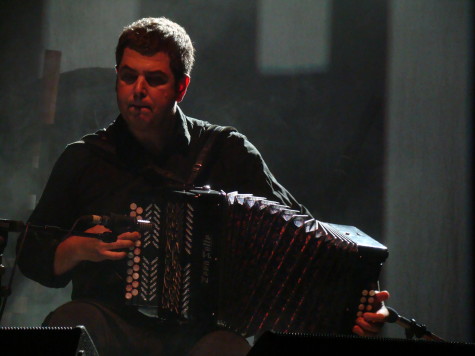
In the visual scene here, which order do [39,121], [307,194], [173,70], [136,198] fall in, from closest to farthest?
[136,198]
[173,70]
[39,121]
[307,194]

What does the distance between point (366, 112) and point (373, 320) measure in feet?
6.15

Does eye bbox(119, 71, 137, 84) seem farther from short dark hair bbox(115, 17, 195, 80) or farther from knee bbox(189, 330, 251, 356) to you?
knee bbox(189, 330, 251, 356)

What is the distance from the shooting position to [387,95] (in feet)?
11.9

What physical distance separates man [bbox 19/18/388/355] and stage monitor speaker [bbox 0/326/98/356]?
0.88 m

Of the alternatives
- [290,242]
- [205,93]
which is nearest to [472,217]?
[205,93]

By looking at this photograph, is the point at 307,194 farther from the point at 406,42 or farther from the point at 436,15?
the point at 436,15

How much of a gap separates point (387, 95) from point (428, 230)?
87 centimetres

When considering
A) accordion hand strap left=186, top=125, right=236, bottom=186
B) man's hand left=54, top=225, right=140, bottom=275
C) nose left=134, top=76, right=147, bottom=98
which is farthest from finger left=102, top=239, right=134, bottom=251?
nose left=134, top=76, right=147, bottom=98

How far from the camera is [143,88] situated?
2463mm

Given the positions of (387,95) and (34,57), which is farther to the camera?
(387,95)

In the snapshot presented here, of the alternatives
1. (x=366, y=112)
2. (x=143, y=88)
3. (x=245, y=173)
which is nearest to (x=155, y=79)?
(x=143, y=88)

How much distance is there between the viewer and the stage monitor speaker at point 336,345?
1294mm

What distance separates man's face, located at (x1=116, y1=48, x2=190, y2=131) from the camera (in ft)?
8.06

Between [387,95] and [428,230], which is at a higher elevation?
[387,95]
